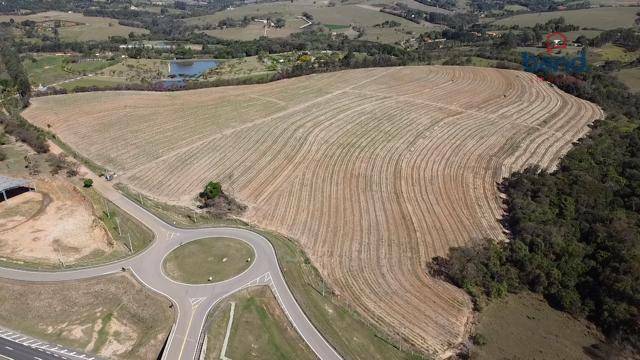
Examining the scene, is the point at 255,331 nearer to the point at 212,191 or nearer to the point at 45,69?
the point at 212,191

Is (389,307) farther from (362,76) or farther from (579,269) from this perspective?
(362,76)

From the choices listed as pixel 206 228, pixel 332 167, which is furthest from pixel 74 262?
pixel 332 167

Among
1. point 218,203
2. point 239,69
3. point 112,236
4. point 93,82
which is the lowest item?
point 112,236

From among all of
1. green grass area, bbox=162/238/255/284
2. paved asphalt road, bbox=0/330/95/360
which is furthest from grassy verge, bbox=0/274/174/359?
green grass area, bbox=162/238/255/284

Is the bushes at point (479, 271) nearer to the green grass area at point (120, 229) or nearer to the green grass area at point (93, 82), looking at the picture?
the green grass area at point (120, 229)

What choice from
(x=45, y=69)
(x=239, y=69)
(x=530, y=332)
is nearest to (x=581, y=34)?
(x=239, y=69)

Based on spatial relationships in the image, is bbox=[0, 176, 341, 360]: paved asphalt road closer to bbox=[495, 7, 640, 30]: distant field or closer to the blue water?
the blue water

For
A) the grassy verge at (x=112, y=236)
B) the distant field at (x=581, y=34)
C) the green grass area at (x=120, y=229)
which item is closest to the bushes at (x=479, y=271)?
the green grass area at (x=120, y=229)
